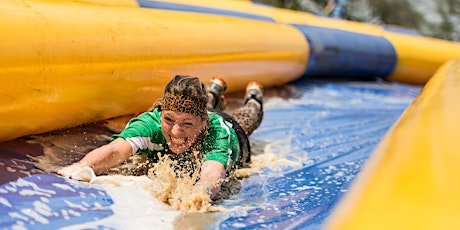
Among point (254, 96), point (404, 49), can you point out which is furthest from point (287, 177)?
point (404, 49)

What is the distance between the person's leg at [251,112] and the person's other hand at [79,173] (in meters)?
0.91

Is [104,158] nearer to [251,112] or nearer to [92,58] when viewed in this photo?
[92,58]

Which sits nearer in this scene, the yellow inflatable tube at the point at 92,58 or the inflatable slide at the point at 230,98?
the inflatable slide at the point at 230,98

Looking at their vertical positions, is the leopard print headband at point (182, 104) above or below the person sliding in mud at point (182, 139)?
above

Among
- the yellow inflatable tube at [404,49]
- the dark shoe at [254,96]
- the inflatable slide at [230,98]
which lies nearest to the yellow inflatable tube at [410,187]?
the inflatable slide at [230,98]

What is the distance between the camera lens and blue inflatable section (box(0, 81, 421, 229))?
5.34 feet

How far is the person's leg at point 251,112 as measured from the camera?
268 cm

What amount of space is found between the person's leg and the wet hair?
2.16 ft

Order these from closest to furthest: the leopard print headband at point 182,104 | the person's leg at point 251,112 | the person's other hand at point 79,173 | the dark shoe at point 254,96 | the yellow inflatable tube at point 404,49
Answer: the person's other hand at point 79,173, the leopard print headband at point 182,104, the person's leg at point 251,112, the dark shoe at point 254,96, the yellow inflatable tube at point 404,49

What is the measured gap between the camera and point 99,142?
2273 mm

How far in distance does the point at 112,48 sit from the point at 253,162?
2.26ft

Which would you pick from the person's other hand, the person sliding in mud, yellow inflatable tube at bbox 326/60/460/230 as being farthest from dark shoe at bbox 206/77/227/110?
yellow inflatable tube at bbox 326/60/460/230

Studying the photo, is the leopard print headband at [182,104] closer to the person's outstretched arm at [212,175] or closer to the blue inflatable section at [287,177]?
the person's outstretched arm at [212,175]

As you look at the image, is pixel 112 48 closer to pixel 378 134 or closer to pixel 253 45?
pixel 253 45
